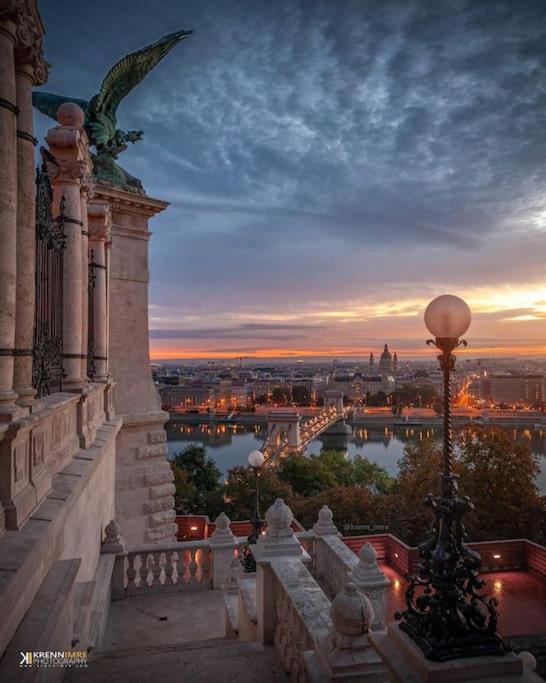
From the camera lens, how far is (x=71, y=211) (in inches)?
303

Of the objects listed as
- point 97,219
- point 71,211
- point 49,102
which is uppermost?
point 49,102

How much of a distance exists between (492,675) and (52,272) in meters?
6.72

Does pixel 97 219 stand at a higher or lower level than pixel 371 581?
higher

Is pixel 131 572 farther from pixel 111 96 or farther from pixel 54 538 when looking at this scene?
pixel 111 96

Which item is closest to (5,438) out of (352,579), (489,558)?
(352,579)

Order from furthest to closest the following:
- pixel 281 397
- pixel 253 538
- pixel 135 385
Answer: pixel 281 397, pixel 135 385, pixel 253 538

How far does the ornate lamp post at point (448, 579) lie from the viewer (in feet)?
9.40

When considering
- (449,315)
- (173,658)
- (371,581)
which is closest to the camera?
(449,315)

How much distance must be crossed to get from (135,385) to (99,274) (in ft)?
10.1

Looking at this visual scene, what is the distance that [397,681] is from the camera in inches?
113

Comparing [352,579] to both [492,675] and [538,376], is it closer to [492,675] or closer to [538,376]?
[492,675]

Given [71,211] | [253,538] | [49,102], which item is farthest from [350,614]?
[49,102]

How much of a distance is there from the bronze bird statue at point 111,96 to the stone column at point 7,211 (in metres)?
7.72

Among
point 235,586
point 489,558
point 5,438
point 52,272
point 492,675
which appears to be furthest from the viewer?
point 489,558
